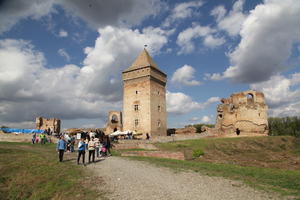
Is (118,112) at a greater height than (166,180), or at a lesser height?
greater

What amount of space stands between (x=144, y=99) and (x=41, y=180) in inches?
1121

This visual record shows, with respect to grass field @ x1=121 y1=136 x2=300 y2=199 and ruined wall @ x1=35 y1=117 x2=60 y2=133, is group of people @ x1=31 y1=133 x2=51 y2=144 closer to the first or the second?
grass field @ x1=121 y1=136 x2=300 y2=199

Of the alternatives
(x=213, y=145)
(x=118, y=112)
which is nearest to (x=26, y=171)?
(x=213, y=145)

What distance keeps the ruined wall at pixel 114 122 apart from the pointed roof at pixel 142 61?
12147 millimetres

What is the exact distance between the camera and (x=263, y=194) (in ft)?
24.4

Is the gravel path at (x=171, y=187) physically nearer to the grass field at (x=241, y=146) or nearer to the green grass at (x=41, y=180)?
the green grass at (x=41, y=180)

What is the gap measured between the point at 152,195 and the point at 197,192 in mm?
1517

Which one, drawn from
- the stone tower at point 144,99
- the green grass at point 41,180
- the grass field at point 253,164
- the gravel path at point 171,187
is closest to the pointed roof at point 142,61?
the stone tower at point 144,99

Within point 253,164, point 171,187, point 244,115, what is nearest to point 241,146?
point 244,115

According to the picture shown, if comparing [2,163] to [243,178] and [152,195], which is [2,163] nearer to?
[152,195]

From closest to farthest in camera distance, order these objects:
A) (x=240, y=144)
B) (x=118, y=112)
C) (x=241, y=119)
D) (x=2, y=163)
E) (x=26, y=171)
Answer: (x=26, y=171) → (x=2, y=163) → (x=240, y=144) → (x=241, y=119) → (x=118, y=112)

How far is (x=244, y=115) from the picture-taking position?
36750 millimetres

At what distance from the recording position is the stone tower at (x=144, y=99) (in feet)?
125

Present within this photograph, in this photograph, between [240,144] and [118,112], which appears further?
[118,112]
